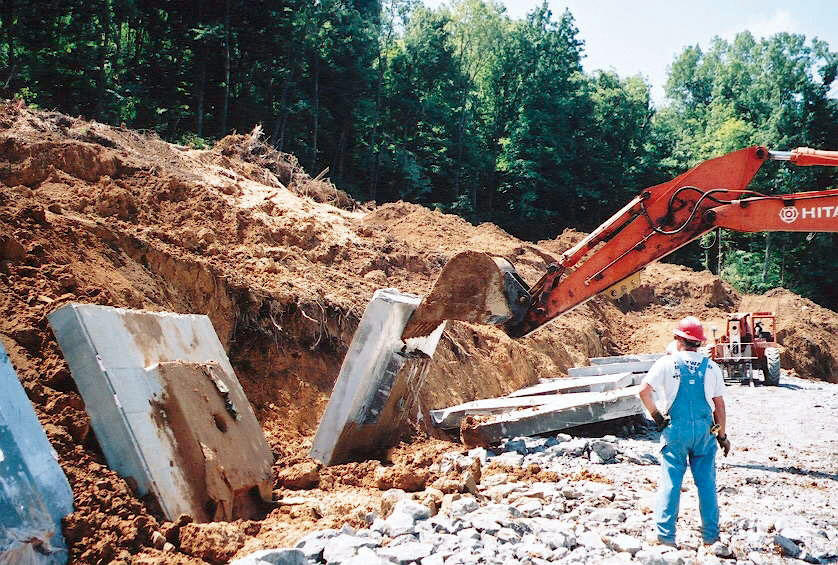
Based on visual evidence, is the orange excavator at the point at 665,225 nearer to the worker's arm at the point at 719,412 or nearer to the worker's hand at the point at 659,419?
the worker's hand at the point at 659,419

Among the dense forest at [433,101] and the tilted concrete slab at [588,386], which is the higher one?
the dense forest at [433,101]

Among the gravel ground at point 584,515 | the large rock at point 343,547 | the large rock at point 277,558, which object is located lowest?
the gravel ground at point 584,515

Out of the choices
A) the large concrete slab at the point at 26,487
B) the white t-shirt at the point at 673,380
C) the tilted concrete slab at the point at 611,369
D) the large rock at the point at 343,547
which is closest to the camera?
the large concrete slab at the point at 26,487

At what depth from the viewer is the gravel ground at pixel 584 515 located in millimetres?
3641

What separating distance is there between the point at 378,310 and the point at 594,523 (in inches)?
101

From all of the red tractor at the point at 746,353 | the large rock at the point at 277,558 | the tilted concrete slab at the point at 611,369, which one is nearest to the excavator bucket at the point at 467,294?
the large rock at the point at 277,558

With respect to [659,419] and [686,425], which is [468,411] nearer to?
[659,419]

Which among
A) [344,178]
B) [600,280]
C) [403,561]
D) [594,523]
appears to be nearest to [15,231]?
[403,561]

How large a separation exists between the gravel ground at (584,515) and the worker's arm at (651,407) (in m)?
0.66

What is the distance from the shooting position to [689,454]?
4.21 metres

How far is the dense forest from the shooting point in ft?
70.5

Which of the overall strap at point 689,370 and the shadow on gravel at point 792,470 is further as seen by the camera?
the shadow on gravel at point 792,470

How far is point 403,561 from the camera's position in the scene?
3.47 meters

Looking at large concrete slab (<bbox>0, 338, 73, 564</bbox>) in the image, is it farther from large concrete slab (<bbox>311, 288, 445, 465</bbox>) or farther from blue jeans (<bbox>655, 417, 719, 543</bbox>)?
blue jeans (<bbox>655, 417, 719, 543</bbox>)
